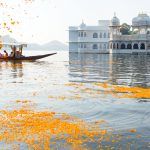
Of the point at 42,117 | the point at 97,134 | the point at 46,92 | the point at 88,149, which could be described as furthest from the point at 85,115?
the point at 46,92

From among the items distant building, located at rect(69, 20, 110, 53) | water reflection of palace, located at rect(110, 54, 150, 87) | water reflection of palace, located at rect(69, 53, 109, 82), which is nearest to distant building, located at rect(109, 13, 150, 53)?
distant building, located at rect(69, 20, 110, 53)

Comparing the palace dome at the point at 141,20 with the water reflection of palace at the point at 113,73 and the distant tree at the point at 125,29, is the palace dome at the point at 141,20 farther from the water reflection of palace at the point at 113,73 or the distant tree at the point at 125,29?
the water reflection of palace at the point at 113,73

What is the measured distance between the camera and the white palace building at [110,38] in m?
92.1

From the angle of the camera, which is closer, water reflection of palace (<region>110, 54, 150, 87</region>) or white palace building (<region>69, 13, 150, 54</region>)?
water reflection of palace (<region>110, 54, 150, 87</region>)

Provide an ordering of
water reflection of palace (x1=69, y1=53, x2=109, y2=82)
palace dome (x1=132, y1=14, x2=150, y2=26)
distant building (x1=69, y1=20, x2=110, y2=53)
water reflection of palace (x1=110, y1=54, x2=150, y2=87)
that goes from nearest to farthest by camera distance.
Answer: water reflection of palace (x1=110, y1=54, x2=150, y2=87), water reflection of palace (x1=69, y1=53, x2=109, y2=82), palace dome (x1=132, y1=14, x2=150, y2=26), distant building (x1=69, y1=20, x2=110, y2=53)

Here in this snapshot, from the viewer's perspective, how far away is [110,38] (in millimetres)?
94375

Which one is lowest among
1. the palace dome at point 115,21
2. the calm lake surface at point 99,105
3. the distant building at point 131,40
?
the calm lake surface at point 99,105

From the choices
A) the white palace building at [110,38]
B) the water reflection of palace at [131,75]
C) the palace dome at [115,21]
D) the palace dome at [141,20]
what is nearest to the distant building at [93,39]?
the white palace building at [110,38]

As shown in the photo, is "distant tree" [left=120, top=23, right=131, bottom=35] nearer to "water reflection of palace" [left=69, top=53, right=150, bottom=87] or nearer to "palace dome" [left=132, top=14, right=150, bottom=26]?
"palace dome" [left=132, top=14, right=150, bottom=26]

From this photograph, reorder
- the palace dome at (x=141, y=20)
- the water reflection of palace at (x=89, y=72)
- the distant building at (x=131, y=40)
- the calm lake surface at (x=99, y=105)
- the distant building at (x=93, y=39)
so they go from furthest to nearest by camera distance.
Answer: the distant building at (x=93, y=39)
the palace dome at (x=141, y=20)
the distant building at (x=131, y=40)
the water reflection of palace at (x=89, y=72)
the calm lake surface at (x=99, y=105)

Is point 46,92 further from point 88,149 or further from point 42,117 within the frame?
point 88,149

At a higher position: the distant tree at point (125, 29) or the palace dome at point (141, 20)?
the palace dome at point (141, 20)

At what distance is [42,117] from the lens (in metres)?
13.9

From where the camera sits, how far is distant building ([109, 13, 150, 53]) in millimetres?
91625
